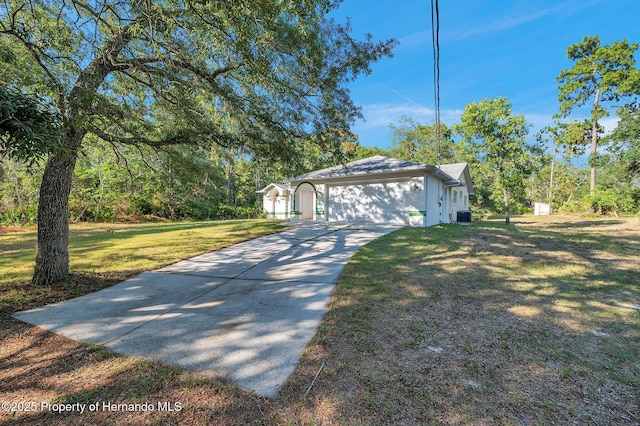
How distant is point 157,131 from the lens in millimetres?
6230

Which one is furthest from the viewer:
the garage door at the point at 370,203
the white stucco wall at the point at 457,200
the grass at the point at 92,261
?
the white stucco wall at the point at 457,200

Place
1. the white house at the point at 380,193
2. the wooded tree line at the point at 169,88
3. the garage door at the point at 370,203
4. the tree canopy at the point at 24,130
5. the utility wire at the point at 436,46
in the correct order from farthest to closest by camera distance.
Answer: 1. the garage door at the point at 370,203
2. the white house at the point at 380,193
3. the utility wire at the point at 436,46
4. the wooded tree line at the point at 169,88
5. the tree canopy at the point at 24,130

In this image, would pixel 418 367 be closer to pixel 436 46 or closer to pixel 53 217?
pixel 53 217

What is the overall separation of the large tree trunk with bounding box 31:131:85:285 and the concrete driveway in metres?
1.07

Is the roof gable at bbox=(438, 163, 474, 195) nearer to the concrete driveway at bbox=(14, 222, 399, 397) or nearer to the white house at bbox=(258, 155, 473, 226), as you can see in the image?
the white house at bbox=(258, 155, 473, 226)

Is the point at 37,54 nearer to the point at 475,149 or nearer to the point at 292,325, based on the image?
the point at 292,325

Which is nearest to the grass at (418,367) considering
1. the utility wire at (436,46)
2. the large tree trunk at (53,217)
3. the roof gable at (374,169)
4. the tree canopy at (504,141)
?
the large tree trunk at (53,217)

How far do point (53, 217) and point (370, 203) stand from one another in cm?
1154

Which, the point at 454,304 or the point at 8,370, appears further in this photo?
the point at 454,304

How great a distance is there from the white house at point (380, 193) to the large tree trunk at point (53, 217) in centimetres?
975

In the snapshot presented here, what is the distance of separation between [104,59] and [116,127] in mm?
1435

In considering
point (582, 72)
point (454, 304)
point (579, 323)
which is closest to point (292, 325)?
point (454, 304)

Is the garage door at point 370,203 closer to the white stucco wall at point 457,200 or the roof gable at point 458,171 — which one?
the white stucco wall at point 457,200

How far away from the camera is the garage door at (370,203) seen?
13.0 meters
